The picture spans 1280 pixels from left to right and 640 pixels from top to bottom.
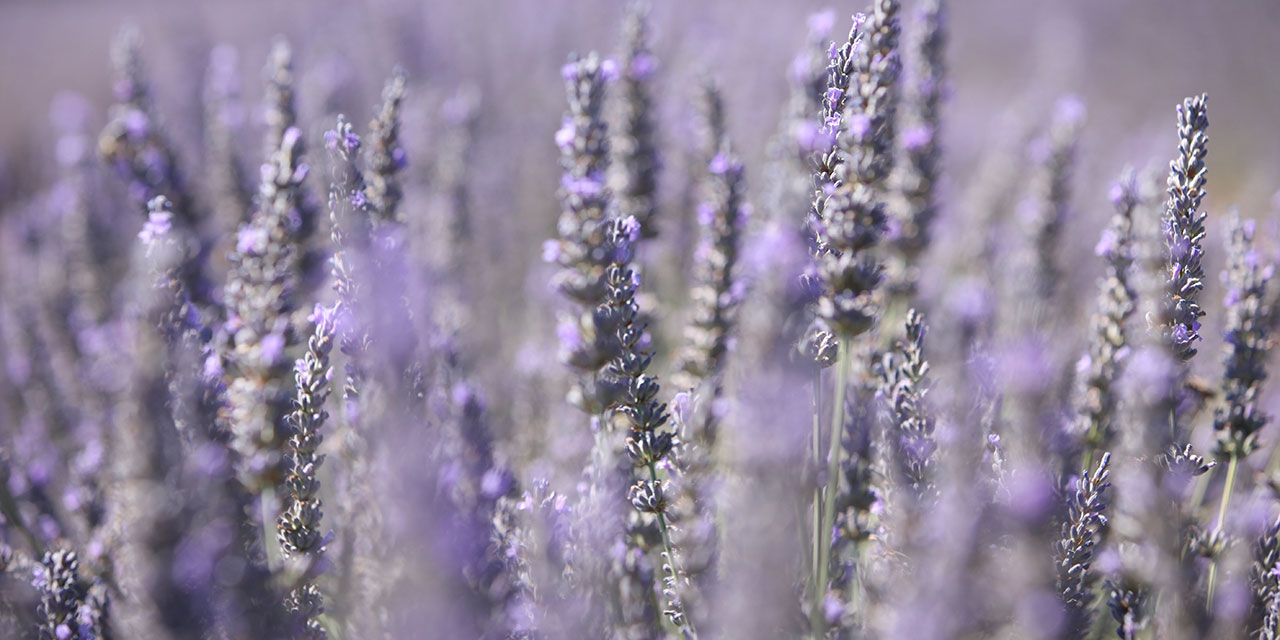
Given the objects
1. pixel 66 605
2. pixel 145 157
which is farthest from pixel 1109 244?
pixel 145 157

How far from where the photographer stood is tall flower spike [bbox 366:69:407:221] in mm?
1553

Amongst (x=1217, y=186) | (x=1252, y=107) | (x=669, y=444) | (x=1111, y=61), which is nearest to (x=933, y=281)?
(x=669, y=444)

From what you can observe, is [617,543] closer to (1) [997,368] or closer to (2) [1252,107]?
(1) [997,368]

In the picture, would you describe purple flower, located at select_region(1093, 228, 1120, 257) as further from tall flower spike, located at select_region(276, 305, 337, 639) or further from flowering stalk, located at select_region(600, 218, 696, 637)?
tall flower spike, located at select_region(276, 305, 337, 639)

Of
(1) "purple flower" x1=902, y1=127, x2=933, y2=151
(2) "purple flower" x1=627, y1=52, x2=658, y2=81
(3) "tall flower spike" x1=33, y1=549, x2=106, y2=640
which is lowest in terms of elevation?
(3) "tall flower spike" x1=33, y1=549, x2=106, y2=640

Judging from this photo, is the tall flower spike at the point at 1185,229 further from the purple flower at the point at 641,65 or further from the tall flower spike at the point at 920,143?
the purple flower at the point at 641,65

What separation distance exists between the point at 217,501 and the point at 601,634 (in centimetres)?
53

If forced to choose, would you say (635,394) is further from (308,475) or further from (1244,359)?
(1244,359)

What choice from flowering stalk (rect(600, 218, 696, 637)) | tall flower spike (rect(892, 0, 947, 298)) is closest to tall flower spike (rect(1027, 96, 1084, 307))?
tall flower spike (rect(892, 0, 947, 298))

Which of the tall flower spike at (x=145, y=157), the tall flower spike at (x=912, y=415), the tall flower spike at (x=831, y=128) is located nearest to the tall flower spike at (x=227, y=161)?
the tall flower spike at (x=145, y=157)

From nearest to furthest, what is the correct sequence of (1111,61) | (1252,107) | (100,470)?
(100,470)
(1252,107)
(1111,61)

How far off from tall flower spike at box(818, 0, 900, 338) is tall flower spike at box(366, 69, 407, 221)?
809 millimetres

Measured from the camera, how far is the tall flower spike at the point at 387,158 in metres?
1.55

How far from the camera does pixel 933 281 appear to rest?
338cm
